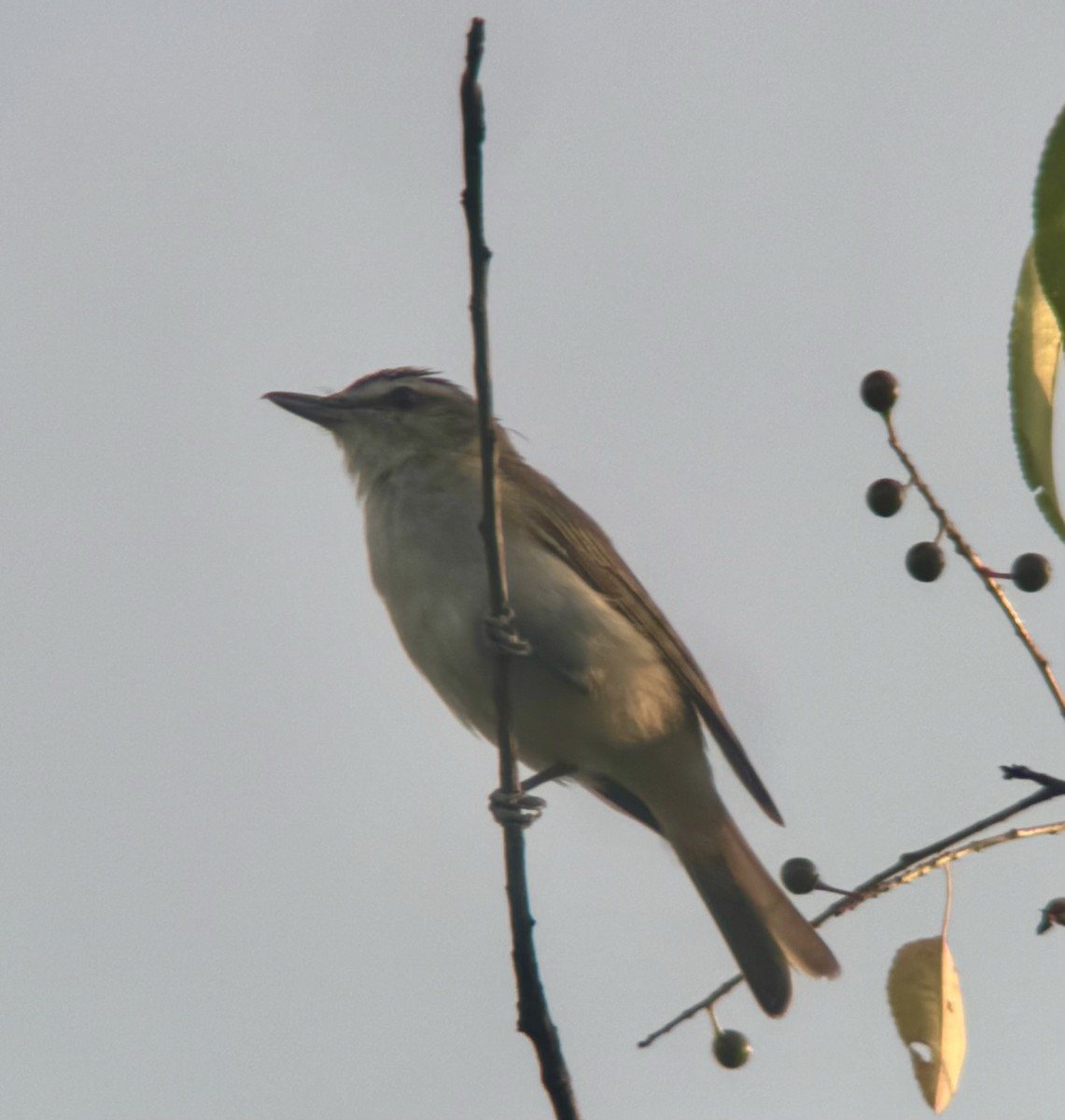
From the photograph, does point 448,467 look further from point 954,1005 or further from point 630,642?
point 954,1005

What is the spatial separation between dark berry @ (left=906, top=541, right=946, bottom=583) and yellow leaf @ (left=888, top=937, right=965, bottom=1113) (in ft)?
2.77

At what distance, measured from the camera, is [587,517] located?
6.01 metres

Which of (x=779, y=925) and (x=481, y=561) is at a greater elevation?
(x=481, y=561)

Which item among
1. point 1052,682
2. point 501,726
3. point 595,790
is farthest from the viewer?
point 595,790

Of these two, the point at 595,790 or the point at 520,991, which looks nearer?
the point at 520,991

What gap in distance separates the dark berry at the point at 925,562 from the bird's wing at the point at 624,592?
197 cm

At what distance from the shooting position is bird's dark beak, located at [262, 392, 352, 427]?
20.3ft

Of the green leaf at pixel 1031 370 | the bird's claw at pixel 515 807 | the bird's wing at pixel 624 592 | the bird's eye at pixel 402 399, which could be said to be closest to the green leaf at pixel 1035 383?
the green leaf at pixel 1031 370

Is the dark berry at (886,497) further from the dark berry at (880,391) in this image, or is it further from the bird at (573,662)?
the bird at (573,662)

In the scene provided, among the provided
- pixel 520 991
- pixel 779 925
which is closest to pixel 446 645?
pixel 779 925

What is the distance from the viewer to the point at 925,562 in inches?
139

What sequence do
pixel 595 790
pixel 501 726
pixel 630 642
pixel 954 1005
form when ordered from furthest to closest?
1. pixel 595 790
2. pixel 630 642
3. pixel 501 726
4. pixel 954 1005

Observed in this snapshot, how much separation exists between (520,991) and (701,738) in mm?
2601

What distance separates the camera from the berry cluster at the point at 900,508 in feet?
11.3
